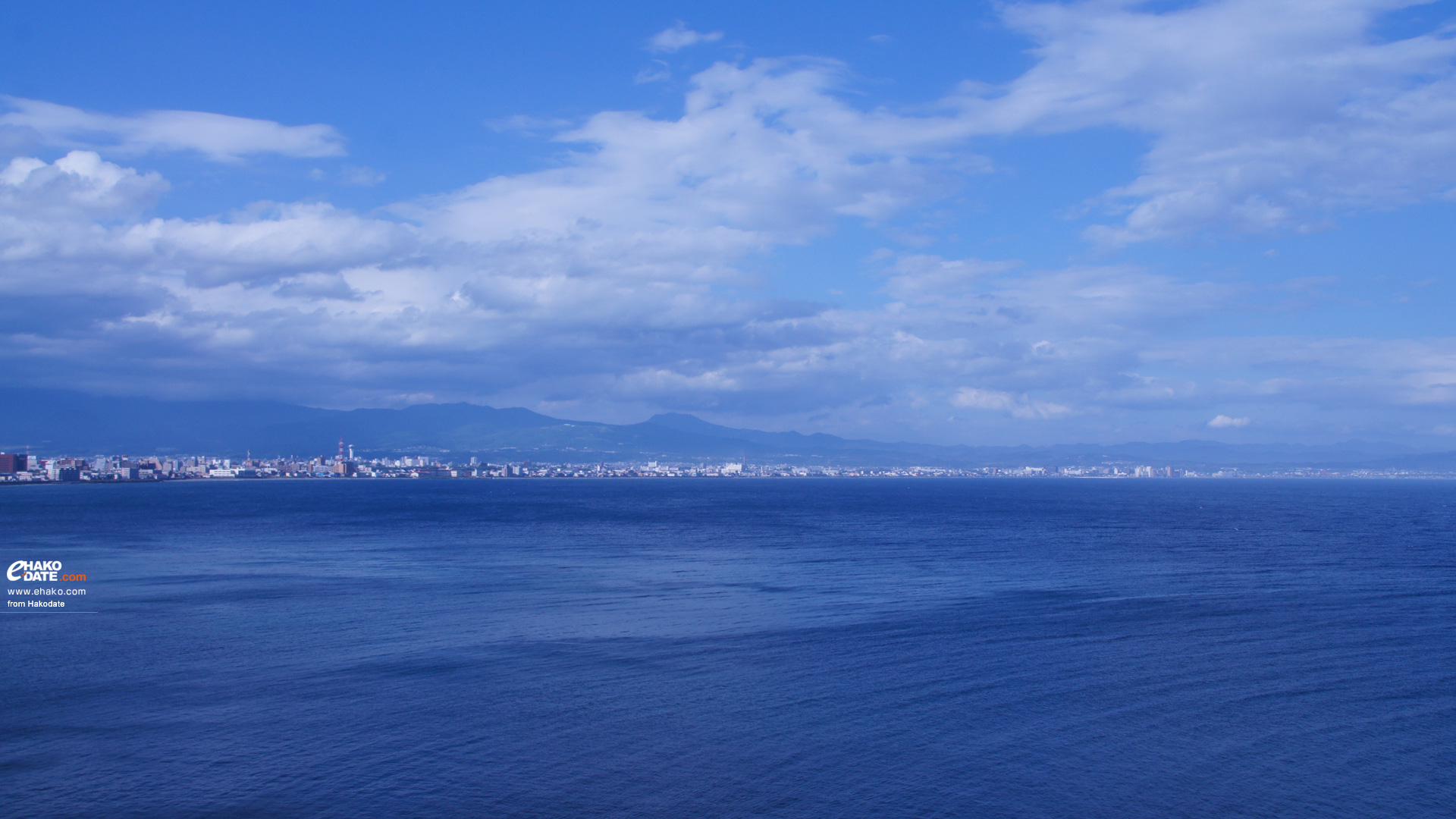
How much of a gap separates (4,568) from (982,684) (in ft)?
165

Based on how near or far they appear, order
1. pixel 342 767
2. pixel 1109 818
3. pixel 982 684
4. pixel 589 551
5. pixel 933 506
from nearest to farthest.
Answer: pixel 1109 818 < pixel 342 767 < pixel 982 684 < pixel 589 551 < pixel 933 506

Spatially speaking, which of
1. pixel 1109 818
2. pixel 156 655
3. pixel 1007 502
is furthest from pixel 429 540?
pixel 1007 502

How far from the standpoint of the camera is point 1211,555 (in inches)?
2279

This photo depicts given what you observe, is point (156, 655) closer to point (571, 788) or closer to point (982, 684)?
point (571, 788)

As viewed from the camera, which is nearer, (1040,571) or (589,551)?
(1040,571)

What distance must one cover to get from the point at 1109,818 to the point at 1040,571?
111 ft

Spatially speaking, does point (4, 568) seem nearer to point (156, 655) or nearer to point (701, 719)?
point (156, 655)

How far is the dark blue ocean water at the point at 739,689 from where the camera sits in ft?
60.0

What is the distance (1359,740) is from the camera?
21297 mm

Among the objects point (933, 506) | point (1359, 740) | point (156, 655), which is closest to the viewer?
point (1359, 740)

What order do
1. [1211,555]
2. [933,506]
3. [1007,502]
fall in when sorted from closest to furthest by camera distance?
1. [1211,555]
2. [933,506]
3. [1007,502]

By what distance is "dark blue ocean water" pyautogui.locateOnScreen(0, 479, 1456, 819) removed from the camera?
60.0 feet

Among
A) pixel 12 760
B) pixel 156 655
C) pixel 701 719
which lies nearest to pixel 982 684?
pixel 701 719

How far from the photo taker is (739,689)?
25016 mm
